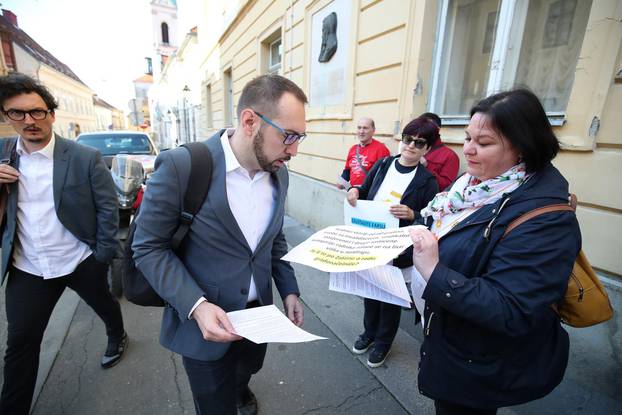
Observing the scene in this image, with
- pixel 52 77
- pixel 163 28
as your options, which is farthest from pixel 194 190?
pixel 163 28

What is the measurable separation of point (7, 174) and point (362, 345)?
8.81 ft

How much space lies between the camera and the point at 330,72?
503 cm

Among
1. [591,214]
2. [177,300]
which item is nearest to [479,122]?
[177,300]

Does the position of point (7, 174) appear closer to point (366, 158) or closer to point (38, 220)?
point (38, 220)

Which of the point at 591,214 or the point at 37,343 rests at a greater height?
the point at 591,214

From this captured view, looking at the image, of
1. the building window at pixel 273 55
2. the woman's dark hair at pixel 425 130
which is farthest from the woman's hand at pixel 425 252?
the building window at pixel 273 55

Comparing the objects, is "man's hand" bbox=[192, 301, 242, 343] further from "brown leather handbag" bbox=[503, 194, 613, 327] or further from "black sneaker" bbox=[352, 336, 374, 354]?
"black sneaker" bbox=[352, 336, 374, 354]

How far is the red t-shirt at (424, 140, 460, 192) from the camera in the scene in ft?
8.59

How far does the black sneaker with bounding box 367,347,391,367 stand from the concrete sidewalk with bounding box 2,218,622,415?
0.05m

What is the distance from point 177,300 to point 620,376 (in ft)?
9.50

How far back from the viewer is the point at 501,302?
995 millimetres

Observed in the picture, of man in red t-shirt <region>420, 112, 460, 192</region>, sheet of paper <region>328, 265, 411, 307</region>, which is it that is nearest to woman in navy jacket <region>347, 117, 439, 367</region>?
man in red t-shirt <region>420, 112, 460, 192</region>

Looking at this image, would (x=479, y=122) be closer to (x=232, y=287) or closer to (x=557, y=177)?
(x=557, y=177)

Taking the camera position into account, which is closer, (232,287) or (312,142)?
(232,287)
